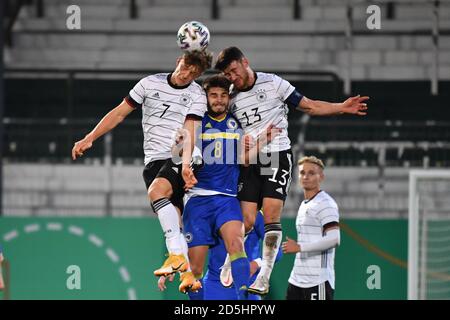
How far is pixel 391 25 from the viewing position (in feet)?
59.8

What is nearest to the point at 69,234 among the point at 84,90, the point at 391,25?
the point at 84,90

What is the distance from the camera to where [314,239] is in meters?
12.7

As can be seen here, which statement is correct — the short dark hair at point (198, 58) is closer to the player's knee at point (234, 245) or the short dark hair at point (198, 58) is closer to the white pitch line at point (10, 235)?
the player's knee at point (234, 245)

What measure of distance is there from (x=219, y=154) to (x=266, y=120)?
0.60 m

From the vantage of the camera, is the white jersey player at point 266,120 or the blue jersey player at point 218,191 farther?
the white jersey player at point 266,120

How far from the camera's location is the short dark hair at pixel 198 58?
33.8 feet

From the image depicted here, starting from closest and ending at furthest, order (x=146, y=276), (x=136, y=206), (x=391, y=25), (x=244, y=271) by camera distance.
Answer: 1. (x=244, y=271)
2. (x=146, y=276)
3. (x=136, y=206)
4. (x=391, y=25)

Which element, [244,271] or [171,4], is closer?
[244,271]

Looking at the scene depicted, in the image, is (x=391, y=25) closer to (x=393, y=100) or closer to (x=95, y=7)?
(x=393, y=100)

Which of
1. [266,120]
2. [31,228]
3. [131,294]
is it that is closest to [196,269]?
[266,120]

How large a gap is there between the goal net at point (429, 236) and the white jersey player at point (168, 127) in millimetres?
3875

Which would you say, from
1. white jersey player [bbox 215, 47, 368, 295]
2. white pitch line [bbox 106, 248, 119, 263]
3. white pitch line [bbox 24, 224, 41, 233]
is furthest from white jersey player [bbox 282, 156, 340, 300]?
white pitch line [bbox 24, 224, 41, 233]

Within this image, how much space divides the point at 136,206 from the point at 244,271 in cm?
550

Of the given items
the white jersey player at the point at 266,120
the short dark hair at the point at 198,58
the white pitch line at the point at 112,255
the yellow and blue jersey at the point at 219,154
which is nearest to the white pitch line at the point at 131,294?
the white pitch line at the point at 112,255
